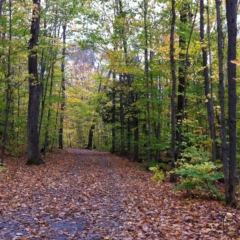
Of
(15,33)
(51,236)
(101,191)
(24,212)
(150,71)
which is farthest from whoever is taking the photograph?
(150,71)

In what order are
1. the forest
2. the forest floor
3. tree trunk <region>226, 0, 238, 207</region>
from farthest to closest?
the forest < tree trunk <region>226, 0, 238, 207</region> < the forest floor

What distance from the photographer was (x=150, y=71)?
48.2ft

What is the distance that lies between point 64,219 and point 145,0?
1126cm

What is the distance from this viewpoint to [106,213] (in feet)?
21.8

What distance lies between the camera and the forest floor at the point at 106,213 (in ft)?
17.1

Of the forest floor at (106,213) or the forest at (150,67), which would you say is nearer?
the forest floor at (106,213)

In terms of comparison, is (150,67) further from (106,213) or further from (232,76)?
(106,213)

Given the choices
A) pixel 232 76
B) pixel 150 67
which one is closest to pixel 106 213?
pixel 232 76

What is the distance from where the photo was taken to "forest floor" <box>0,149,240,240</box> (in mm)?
5215

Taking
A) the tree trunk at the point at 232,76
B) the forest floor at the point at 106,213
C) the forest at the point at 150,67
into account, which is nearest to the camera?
the forest floor at the point at 106,213

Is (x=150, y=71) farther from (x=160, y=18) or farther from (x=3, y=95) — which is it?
(x=3, y=95)

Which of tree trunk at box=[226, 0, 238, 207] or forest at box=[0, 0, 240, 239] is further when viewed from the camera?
forest at box=[0, 0, 240, 239]

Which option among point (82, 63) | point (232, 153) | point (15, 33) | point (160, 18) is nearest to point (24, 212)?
point (232, 153)

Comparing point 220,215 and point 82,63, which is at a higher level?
point 82,63
